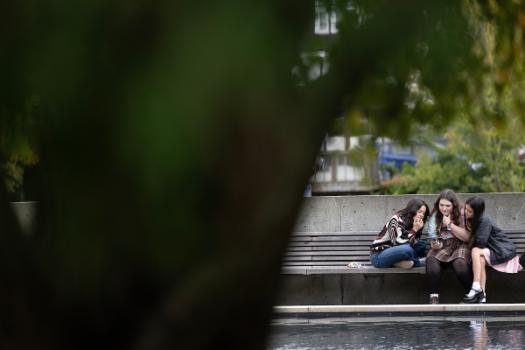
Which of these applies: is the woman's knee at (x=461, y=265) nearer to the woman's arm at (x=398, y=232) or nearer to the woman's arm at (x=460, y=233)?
the woman's arm at (x=460, y=233)

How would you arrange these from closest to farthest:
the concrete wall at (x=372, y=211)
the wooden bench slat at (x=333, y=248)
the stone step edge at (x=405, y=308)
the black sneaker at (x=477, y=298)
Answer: the stone step edge at (x=405, y=308)
the black sneaker at (x=477, y=298)
the wooden bench slat at (x=333, y=248)
the concrete wall at (x=372, y=211)

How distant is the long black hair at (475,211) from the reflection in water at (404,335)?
5.85ft

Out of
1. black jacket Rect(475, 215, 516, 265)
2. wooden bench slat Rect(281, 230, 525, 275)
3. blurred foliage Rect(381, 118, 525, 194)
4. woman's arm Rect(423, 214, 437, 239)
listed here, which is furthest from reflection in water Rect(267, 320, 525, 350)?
blurred foliage Rect(381, 118, 525, 194)

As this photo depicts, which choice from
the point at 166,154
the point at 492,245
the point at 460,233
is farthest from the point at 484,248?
the point at 166,154

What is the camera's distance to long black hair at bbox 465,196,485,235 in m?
15.6

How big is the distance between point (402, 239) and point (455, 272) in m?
0.79

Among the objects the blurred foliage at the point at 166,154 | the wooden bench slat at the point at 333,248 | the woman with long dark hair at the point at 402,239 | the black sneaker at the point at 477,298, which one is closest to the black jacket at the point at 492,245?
the black sneaker at the point at 477,298

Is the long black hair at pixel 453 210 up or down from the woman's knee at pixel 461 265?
up

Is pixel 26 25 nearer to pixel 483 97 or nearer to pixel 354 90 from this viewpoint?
pixel 354 90

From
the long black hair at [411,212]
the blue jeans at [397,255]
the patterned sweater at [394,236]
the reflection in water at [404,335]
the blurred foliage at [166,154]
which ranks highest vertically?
the blurred foliage at [166,154]

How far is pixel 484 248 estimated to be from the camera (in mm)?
15789

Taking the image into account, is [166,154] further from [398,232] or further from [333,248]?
[333,248]

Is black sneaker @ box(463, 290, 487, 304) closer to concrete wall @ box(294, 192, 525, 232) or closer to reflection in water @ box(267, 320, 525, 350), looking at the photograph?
reflection in water @ box(267, 320, 525, 350)

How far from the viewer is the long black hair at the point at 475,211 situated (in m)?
15.6
